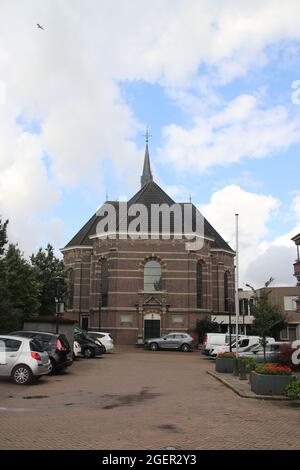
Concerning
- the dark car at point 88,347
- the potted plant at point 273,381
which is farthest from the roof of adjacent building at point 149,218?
the potted plant at point 273,381

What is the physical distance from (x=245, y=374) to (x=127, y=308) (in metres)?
28.8

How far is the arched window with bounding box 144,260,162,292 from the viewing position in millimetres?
48031

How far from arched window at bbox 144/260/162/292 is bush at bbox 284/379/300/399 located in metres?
34.2

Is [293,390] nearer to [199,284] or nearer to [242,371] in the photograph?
[242,371]

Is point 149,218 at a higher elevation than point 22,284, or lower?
higher

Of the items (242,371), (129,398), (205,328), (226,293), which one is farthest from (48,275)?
(129,398)

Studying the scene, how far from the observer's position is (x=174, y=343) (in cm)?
4025

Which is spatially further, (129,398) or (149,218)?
(149,218)

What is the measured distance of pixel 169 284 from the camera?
1882 inches

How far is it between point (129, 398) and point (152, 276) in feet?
115

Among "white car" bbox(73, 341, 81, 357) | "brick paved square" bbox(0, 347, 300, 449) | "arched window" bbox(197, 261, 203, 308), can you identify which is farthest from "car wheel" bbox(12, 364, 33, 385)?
"arched window" bbox(197, 261, 203, 308)

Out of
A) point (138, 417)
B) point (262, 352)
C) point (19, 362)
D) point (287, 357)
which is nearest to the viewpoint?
point (138, 417)

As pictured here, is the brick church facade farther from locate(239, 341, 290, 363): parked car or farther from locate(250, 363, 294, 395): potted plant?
locate(250, 363, 294, 395): potted plant
